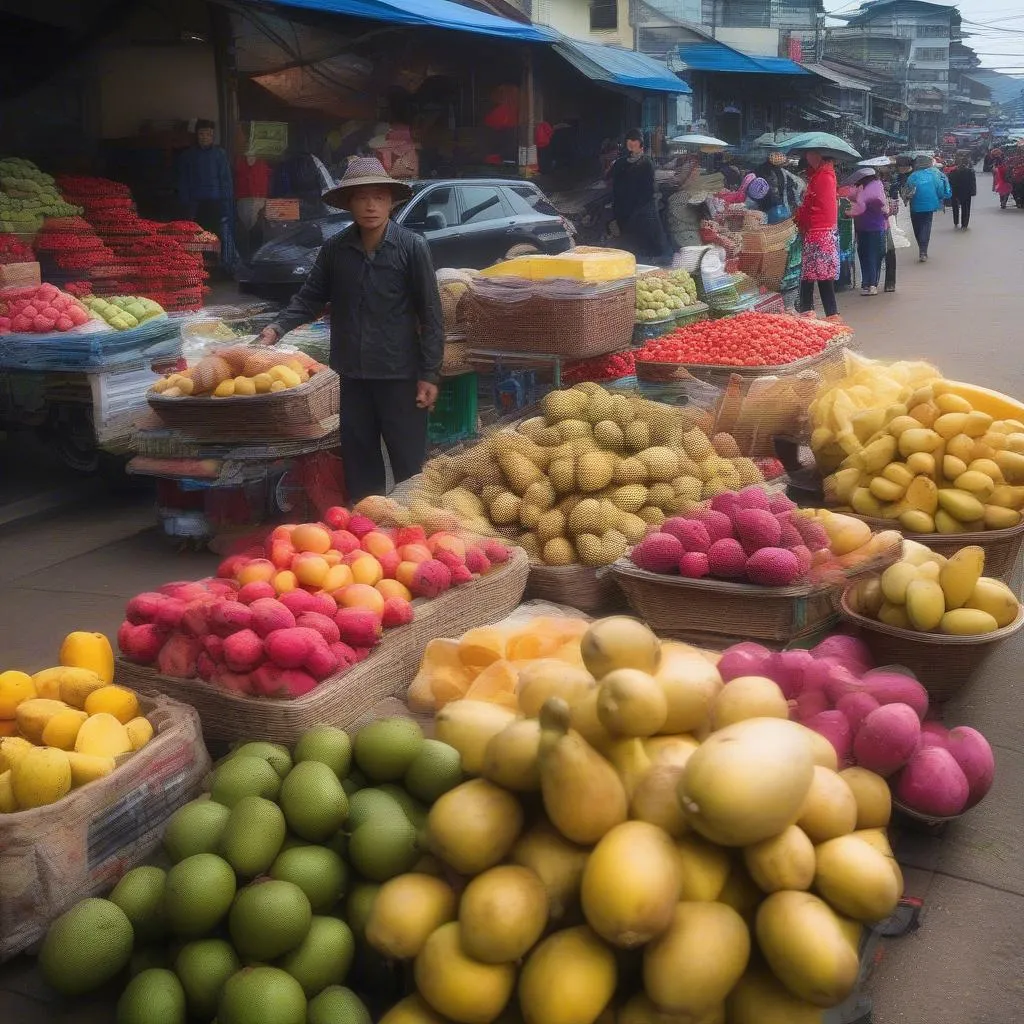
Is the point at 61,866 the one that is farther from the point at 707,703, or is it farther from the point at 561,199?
the point at 561,199

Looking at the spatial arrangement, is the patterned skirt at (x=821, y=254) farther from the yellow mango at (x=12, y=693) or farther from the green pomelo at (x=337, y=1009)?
the green pomelo at (x=337, y=1009)

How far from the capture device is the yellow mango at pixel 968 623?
3.55 metres

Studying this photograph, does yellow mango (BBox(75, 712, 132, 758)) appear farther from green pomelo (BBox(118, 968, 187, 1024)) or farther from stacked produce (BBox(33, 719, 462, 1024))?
green pomelo (BBox(118, 968, 187, 1024))

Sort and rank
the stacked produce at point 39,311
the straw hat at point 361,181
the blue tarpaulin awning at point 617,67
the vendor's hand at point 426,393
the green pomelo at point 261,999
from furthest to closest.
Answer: the blue tarpaulin awning at point 617,67, the stacked produce at point 39,311, the vendor's hand at point 426,393, the straw hat at point 361,181, the green pomelo at point 261,999

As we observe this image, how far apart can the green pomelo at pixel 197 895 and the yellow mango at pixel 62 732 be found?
724 mm

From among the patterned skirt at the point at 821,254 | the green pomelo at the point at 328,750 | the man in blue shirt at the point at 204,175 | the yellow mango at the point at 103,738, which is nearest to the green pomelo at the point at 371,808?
the green pomelo at the point at 328,750

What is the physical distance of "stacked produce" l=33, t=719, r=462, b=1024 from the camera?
7.32ft

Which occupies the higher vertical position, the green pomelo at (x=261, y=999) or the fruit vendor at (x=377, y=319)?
the fruit vendor at (x=377, y=319)

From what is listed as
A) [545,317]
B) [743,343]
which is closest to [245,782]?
[545,317]

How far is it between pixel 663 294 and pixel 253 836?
23.2 ft

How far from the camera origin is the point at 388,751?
269cm

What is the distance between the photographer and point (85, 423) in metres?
7.05

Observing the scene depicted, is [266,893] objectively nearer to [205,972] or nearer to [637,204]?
[205,972]

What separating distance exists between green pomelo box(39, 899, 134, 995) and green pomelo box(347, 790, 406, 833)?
53cm
